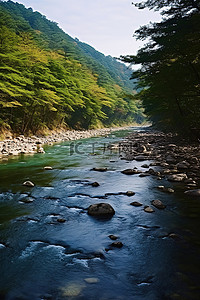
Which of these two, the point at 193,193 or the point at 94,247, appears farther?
the point at 193,193

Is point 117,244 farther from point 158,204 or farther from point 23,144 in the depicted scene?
point 23,144

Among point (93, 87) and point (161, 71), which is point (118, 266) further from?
point (93, 87)

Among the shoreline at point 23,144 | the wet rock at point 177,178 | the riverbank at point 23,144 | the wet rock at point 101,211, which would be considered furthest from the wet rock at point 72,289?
the riverbank at point 23,144

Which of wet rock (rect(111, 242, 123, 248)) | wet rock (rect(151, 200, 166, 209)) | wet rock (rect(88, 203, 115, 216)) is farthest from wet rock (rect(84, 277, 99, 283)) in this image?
wet rock (rect(151, 200, 166, 209))

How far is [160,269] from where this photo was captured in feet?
8.04

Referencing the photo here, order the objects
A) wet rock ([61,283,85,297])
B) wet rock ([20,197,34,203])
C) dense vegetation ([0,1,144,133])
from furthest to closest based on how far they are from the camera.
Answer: dense vegetation ([0,1,144,133]) → wet rock ([20,197,34,203]) → wet rock ([61,283,85,297])

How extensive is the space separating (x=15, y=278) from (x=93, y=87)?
3405cm

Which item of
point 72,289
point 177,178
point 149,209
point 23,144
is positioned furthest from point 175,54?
point 23,144

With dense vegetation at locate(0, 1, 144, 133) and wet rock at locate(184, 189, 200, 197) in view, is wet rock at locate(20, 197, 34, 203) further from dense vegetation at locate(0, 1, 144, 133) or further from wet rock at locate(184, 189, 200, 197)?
dense vegetation at locate(0, 1, 144, 133)

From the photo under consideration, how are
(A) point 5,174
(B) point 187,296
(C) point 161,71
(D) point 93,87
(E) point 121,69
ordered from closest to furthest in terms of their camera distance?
(B) point 187,296
(A) point 5,174
(C) point 161,71
(D) point 93,87
(E) point 121,69

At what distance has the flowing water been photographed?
85.4 inches

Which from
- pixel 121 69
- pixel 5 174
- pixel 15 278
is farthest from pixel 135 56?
pixel 121 69

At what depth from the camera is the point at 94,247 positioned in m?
2.93

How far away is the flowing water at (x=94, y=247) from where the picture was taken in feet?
7.11
